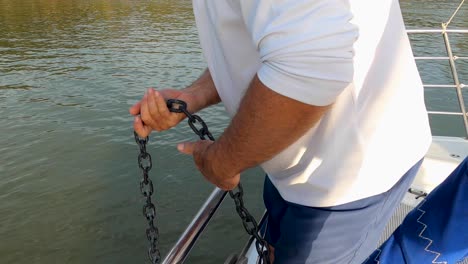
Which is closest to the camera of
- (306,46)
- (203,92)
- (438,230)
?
(306,46)

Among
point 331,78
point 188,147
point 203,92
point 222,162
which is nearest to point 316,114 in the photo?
point 331,78

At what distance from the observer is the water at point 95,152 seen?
5918 millimetres

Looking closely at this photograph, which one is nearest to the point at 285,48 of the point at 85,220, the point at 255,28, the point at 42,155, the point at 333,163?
the point at 255,28

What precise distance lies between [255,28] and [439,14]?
2628cm

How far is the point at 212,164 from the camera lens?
135cm

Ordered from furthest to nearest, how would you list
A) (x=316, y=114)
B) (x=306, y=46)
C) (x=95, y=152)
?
(x=95, y=152), (x=316, y=114), (x=306, y=46)

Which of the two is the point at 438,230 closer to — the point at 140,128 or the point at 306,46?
the point at 306,46

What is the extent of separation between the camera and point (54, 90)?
38.8 ft

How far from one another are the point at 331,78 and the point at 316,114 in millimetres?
108

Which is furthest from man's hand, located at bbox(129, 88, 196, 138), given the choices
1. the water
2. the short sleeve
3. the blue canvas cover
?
the water

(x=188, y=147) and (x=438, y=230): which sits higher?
(x=188, y=147)

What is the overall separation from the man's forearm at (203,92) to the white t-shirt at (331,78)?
1.07ft

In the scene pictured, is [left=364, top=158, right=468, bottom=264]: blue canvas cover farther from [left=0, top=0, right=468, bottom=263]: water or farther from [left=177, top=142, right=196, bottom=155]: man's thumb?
[left=0, top=0, right=468, bottom=263]: water

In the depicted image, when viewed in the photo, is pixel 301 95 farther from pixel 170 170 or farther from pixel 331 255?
pixel 170 170
